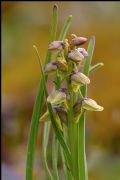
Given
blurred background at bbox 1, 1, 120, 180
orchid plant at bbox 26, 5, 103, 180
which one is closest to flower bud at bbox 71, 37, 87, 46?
orchid plant at bbox 26, 5, 103, 180

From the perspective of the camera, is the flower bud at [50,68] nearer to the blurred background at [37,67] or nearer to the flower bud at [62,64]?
the flower bud at [62,64]

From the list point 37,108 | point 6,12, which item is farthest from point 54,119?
point 6,12

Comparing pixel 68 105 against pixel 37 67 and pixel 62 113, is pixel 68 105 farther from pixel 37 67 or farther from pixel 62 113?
pixel 37 67

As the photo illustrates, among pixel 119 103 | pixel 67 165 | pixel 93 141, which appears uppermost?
pixel 67 165

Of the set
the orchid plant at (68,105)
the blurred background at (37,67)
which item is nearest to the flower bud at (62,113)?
the orchid plant at (68,105)

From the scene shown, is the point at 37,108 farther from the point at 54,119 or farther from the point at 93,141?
the point at 93,141

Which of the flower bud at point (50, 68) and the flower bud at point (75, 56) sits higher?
the flower bud at point (75, 56)

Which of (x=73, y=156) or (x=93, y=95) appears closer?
(x=73, y=156)
